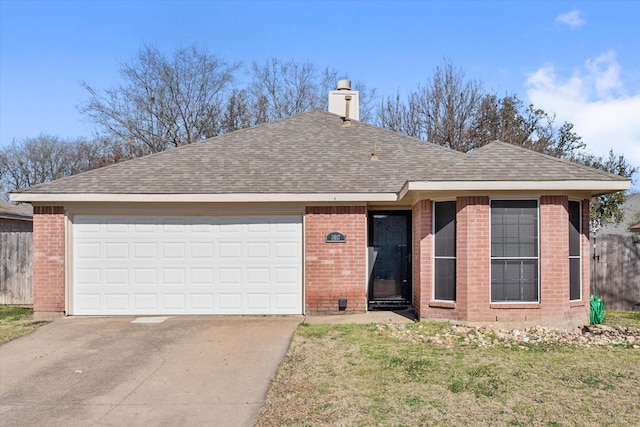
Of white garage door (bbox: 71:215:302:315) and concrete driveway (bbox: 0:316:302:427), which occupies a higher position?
white garage door (bbox: 71:215:302:315)

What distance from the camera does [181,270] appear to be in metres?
11.7

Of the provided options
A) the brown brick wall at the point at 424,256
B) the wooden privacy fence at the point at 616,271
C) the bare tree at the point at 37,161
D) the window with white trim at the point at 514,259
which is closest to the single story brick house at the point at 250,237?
the brown brick wall at the point at 424,256

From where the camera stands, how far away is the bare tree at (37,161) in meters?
44.2

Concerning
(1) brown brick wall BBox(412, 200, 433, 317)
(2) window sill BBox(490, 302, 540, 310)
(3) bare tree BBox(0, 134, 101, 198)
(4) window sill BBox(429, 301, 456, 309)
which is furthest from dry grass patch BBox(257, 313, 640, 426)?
(3) bare tree BBox(0, 134, 101, 198)

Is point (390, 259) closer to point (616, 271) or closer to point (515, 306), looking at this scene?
point (515, 306)

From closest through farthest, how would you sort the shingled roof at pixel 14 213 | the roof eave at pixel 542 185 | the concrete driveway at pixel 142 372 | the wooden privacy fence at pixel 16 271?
the concrete driveway at pixel 142 372 < the roof eave at pixel 542 185 < the wooden privacy fence at pixel 16 271 < the shingled roof at pixel 14 213

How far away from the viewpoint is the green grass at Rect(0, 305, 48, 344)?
1002cm

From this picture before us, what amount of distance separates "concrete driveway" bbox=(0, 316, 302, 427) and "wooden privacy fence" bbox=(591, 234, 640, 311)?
7.85 metres

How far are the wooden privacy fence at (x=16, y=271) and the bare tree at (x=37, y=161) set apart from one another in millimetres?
31242

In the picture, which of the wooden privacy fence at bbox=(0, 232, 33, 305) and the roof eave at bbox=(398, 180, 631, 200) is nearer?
the roof eave at bbox=(398, 180, 631, 200)

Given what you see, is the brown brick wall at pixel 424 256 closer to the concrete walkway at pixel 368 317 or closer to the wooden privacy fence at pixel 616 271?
the concrete walkway at pixel 368 317

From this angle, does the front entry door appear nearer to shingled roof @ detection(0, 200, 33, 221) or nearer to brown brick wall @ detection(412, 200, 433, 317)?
brown brick wall @ detection(412, 200, 433, 317)

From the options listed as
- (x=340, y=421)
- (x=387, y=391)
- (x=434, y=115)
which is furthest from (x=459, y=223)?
(x=434, y=115)

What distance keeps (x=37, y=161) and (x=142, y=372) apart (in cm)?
4394
